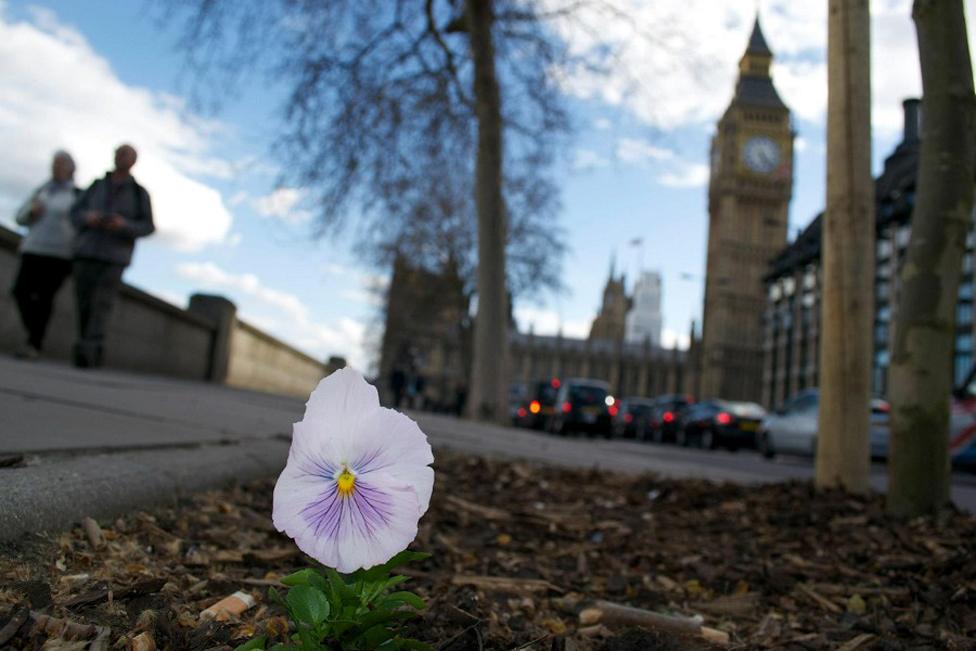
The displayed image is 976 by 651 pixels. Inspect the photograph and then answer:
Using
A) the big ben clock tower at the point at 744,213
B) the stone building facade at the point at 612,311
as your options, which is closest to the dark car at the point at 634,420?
the big ben clock tower at the point at 744,213

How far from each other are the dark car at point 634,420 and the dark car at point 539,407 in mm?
3925

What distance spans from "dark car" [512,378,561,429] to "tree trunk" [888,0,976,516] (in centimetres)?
3123

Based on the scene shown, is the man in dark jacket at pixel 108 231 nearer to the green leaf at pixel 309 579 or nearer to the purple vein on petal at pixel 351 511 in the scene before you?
the green leaf at pixel 309 579

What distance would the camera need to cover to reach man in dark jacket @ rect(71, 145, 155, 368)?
309 inches

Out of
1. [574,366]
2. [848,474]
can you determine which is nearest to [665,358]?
[574,366]

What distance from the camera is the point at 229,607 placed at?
66.5 inches

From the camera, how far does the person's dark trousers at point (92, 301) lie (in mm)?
7953

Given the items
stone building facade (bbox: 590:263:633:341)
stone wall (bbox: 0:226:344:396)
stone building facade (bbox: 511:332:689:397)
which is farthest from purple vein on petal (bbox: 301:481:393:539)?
stone building facade (bbox: 590:263:633:341)

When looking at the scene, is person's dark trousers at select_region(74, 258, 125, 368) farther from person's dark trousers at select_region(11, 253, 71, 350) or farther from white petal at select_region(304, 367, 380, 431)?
white petal at select_region(304, 367, 380, 431)

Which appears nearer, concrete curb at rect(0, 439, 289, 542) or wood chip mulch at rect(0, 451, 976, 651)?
wood chip mulch at rect(0, 451, 976, 651)

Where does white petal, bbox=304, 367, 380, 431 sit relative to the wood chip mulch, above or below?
above

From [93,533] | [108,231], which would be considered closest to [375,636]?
[93,533]

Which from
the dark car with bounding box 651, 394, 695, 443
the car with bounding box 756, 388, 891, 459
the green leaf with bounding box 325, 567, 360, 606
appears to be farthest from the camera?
the dark car with bounding box 651, 394, 695, 443

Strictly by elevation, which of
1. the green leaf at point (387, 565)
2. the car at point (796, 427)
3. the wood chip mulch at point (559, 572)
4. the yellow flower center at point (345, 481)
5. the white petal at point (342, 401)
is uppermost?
the car at point (796, 427)
